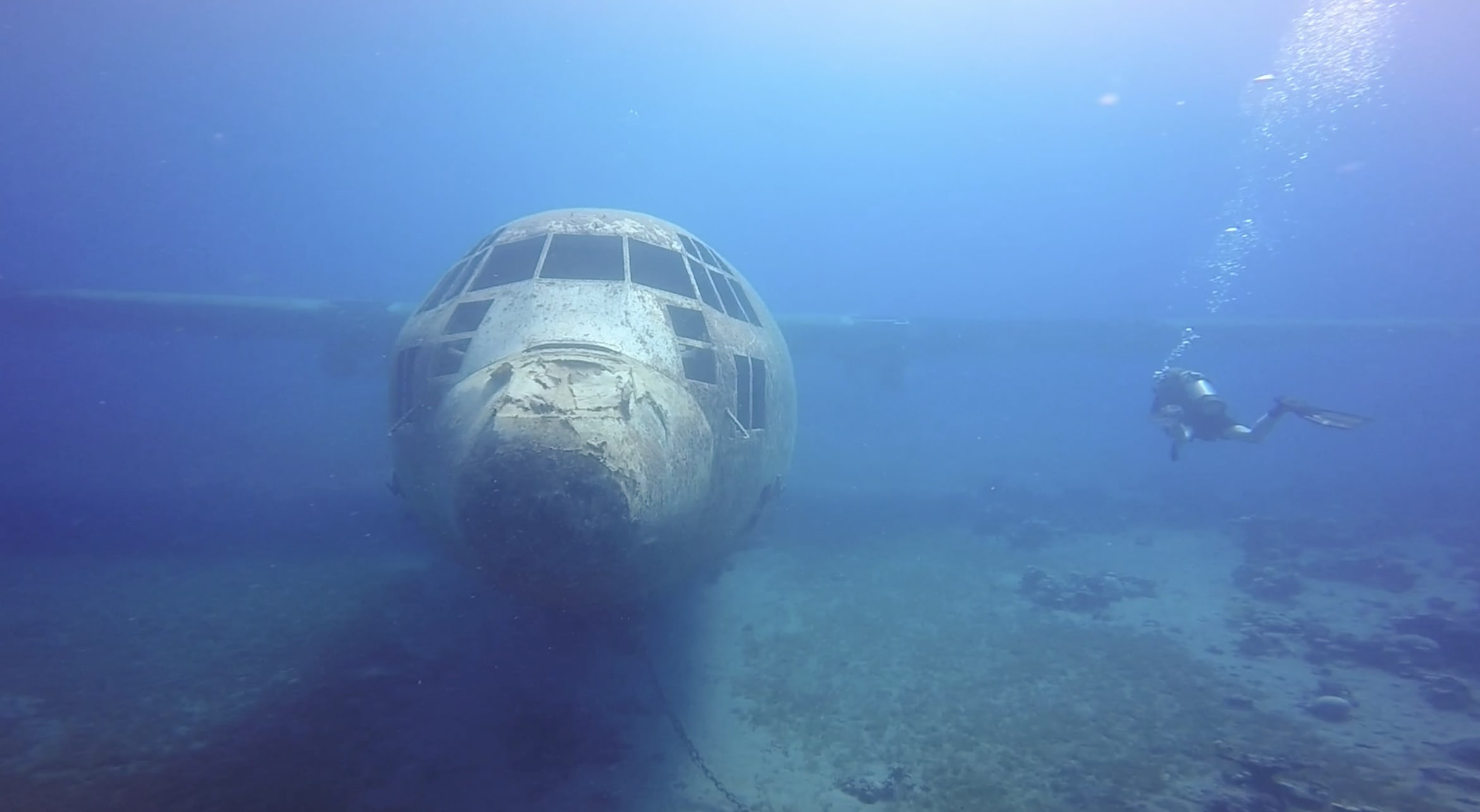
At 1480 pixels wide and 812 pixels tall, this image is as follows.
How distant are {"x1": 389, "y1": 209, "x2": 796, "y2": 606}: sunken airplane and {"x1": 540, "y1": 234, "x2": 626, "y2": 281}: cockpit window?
0.02 metres

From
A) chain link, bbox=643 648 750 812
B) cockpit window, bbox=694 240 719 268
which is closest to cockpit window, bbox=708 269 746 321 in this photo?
cockpit window, bbox=694 240 719 268

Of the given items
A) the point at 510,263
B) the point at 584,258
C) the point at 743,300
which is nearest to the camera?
the point at 584,258

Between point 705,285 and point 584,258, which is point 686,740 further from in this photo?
point 584,258

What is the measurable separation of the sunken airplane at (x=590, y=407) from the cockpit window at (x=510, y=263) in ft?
0.06

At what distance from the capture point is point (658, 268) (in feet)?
20.7

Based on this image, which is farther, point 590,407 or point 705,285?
point 705,285

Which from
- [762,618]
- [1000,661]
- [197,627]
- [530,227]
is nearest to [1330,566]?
[1000,661]

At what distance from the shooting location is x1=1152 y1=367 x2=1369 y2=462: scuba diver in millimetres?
11961

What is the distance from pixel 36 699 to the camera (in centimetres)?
511

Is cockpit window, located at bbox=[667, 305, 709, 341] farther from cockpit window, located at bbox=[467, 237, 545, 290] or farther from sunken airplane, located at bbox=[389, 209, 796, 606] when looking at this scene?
cockpit window, located at bbox=[467, 237, 545, 290]

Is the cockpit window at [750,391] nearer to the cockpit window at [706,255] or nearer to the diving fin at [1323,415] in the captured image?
the cockpit window at [706,255]

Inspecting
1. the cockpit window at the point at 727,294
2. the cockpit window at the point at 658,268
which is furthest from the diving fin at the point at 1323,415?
the cockpit window at the point at 658,268

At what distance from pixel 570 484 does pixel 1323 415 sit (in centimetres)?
1430

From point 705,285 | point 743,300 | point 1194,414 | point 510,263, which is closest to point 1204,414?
point 1194,414
